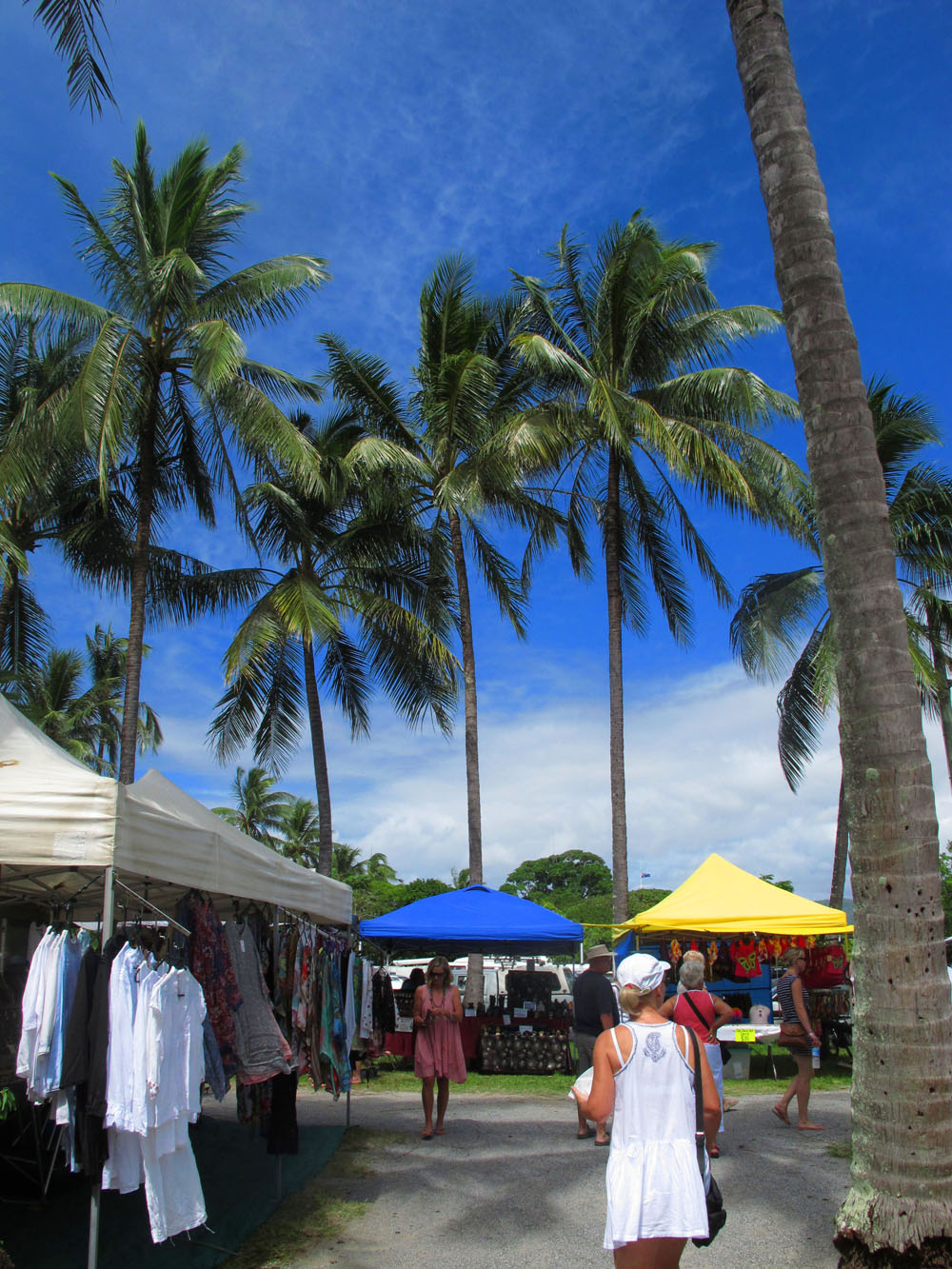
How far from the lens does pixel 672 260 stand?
17.4 metres

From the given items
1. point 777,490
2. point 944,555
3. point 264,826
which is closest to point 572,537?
point 777,490

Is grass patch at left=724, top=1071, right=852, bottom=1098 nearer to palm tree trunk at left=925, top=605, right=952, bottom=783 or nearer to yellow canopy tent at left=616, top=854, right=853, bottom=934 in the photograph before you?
yellow canopy tent at left=616, top=854, right=853, bottom=934

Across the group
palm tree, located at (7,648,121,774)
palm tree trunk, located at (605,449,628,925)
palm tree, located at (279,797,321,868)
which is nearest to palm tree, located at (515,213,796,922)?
palm tree trunk, located at (605,449,628,925)

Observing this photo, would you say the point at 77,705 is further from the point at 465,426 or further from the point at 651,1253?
the point at 651,1253

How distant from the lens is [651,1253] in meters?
3.54

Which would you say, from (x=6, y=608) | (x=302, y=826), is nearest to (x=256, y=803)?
(x=302, y=826)

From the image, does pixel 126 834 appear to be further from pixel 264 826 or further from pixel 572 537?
pixel 264 826

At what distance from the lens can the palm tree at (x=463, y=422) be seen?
18312 mm

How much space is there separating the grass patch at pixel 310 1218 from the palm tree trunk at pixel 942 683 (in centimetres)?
1732

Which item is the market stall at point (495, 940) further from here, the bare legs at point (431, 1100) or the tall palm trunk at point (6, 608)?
the tall palm trunk at point (6, 608)

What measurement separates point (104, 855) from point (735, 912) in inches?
428

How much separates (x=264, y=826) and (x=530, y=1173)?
47898 millimetres

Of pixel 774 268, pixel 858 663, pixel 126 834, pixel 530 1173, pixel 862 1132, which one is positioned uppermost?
pixel 774 268

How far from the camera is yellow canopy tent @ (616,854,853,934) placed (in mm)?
13562
